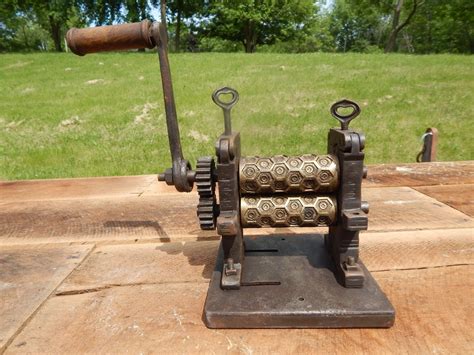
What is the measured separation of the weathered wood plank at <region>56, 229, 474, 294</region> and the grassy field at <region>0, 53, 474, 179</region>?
3986mm

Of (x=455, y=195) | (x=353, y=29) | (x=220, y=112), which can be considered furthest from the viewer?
(x=353, y=29)

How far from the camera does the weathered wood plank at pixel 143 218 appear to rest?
1722 mm

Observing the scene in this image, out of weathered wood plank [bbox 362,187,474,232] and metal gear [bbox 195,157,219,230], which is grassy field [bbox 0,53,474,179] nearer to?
weathered wood plank [bbox 362,187,474,232]

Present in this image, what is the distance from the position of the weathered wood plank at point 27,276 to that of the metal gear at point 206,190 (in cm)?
63

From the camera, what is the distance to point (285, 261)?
1345mm

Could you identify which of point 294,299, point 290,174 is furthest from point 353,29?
point 294,299

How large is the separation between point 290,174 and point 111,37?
2.57 feet

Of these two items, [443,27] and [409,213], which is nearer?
[409,213]

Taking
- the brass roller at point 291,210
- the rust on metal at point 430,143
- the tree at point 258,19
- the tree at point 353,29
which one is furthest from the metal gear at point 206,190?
the tree at point 353,29

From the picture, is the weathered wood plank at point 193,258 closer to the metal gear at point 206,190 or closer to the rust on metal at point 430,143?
the metal gear at point 206,190

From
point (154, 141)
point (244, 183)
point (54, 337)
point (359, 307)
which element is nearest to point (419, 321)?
point (359, 307)

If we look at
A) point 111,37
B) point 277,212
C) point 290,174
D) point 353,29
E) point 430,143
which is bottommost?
point 430,143

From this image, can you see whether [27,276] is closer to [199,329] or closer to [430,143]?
[199,329]

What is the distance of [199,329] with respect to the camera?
1051mm
